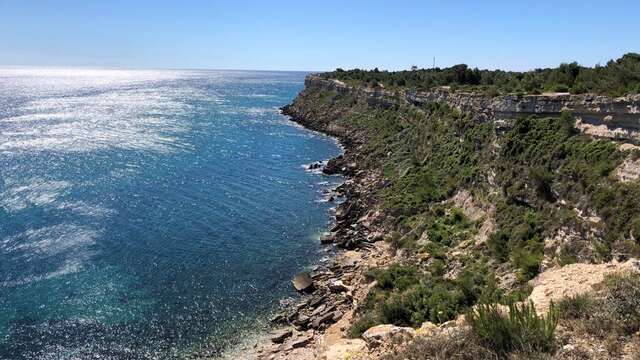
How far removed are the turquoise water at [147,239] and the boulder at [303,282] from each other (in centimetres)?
113

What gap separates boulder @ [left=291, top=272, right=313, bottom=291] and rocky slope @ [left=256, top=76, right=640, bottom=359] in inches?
30.8

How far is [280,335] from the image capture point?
31.3 meters

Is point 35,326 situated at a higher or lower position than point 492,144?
lower

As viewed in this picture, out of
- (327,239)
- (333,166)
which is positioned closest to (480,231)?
(327,239)

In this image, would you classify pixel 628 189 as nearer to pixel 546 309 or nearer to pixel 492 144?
pixel 546 309

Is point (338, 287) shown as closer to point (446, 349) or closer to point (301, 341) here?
point (301, 341)

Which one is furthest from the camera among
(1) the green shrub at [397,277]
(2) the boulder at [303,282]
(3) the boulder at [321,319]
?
(2) the boulder at [303,282]

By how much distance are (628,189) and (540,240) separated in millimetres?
5894

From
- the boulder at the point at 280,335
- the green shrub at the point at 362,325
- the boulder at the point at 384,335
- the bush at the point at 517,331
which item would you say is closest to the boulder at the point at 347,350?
the boulder at the point at 384,335

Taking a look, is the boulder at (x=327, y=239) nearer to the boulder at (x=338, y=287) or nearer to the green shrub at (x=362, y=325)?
the boulder at (x=338, y=287)

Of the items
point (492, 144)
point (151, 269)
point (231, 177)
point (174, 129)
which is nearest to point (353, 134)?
point (231, 177)

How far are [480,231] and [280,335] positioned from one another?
17566 millimetres

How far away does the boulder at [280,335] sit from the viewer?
102ft

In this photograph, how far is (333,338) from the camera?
29.3 metres
